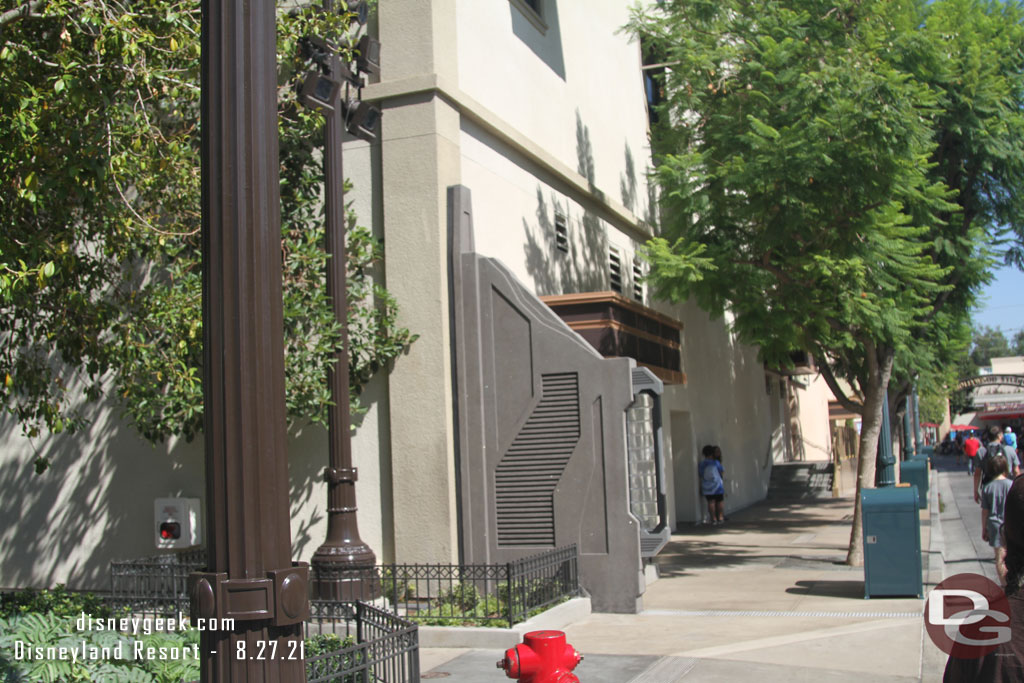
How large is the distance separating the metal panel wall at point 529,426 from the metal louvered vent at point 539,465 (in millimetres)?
13

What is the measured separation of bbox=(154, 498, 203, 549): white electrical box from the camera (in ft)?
41.2

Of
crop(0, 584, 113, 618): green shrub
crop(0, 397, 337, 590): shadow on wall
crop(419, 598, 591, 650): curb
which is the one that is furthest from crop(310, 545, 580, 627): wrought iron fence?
crop(0, 397, 337, 590): shadow on wall

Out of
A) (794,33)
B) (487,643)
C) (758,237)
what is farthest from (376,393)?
(794,33)

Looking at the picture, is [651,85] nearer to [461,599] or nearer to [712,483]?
[712,483]

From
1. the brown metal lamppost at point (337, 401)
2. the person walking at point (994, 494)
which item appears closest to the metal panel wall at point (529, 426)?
the brown metal lamppost at point (337, 401)

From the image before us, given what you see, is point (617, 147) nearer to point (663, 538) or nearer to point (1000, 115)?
point (1000, 115)

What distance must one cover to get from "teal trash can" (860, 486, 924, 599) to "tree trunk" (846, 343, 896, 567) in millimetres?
2719

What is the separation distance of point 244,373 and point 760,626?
8331 millimetres

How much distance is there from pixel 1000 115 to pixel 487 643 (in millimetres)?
14662

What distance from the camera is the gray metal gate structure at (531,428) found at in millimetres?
11914

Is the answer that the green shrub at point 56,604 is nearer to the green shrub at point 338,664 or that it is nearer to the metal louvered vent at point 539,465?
the green shrub at point 338,664

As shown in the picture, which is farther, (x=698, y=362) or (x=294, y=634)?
(x=698, y=362)

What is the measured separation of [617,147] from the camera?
19.4 meters

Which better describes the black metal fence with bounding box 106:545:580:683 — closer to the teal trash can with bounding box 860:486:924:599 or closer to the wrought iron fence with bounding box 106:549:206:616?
the wrought iron fence with bounding box 106:549:206:616
